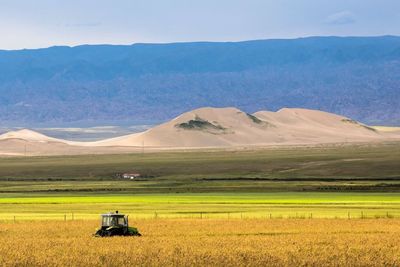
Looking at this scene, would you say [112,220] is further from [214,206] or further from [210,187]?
[210,187]

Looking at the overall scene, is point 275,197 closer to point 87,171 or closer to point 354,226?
point 354,226

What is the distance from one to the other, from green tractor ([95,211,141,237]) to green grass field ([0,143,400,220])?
37.5 feet

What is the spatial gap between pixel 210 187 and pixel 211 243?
47349mm

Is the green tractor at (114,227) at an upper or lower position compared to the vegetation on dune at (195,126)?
lower

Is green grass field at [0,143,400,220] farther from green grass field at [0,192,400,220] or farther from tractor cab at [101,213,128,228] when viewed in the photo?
tractor cab at [101,213,128,228]

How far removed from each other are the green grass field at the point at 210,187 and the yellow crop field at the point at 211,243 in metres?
5.86

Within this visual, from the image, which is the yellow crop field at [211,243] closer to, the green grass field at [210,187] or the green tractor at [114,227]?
the green tractor at [114,227]

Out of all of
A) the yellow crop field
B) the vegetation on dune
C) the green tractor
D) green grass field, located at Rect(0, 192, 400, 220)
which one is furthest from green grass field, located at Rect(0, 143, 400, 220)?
the vegetation on dune

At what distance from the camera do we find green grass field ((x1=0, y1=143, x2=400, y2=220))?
5516 cm

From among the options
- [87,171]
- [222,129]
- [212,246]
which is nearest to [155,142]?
[222,129]

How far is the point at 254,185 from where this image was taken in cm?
8425

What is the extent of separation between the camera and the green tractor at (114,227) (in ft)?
129

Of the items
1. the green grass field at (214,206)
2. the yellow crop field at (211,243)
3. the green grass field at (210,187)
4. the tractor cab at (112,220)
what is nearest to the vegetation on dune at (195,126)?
the green grass field at (210,187)

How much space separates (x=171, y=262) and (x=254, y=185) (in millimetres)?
54319
